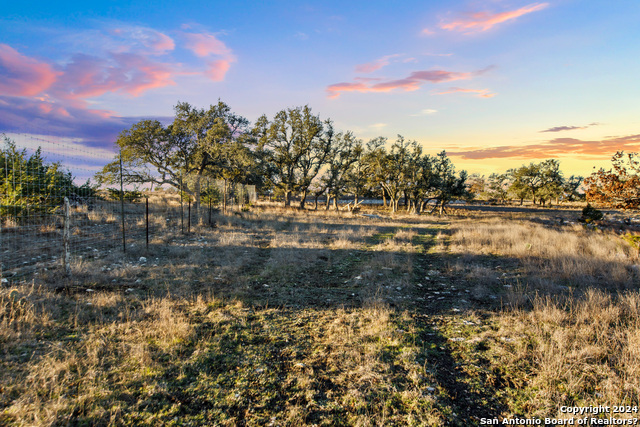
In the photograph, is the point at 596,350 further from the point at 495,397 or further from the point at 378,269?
the point at 378,269

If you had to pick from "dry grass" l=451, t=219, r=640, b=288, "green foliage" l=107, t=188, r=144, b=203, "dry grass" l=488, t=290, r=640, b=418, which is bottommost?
"dry grass" l=488, t=290, r=640, b=418

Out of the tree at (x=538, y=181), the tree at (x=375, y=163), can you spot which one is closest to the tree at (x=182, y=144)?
the tree at (x=375, y=163)

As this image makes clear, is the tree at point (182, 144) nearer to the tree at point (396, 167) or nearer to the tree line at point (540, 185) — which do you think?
the tree at point (396, 167)

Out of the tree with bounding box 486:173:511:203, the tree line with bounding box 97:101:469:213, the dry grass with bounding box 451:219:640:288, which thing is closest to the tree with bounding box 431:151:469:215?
the tree line with bounding box 97:101:469:213

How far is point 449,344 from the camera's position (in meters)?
4.69

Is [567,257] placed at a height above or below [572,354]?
above

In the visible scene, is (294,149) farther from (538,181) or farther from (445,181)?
(538,181)

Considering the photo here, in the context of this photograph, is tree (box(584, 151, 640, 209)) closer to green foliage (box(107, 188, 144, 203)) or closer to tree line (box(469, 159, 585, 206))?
green foliage (box(107, 188, 144, 203))

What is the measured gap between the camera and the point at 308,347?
4500 millimetres

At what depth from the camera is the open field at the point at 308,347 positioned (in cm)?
320

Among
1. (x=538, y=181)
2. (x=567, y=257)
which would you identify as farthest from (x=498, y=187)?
(x=567, y=257)

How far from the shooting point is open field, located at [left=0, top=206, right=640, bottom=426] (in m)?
3.20

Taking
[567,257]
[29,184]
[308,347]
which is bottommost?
[308,347]

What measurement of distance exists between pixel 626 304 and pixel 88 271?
12.3m
